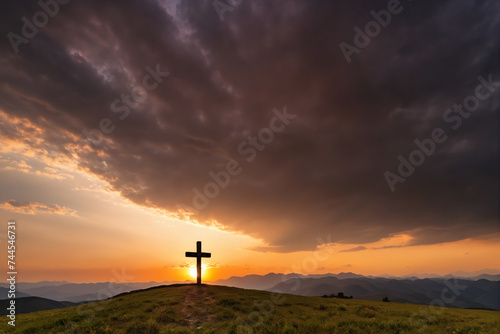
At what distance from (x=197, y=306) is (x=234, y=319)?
458 centimetres

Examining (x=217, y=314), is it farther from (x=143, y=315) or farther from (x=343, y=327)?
(x=343, y=327)

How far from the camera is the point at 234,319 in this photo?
19.4 meters

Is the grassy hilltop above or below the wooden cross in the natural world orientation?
below

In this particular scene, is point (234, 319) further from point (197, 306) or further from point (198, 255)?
point (198, 255)

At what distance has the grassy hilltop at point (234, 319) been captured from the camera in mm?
17922

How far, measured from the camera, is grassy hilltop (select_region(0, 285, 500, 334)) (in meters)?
17.9

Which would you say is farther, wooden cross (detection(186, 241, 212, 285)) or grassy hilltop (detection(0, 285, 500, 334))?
wooden cross (detection(186, 241, 212, 285))

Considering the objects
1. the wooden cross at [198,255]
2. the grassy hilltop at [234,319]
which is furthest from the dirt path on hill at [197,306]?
the wooden cross at [198,255]

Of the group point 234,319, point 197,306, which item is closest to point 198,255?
point 197,306

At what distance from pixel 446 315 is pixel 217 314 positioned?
69.7 ft

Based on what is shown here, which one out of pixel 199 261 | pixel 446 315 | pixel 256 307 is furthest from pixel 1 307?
pixel 446 315

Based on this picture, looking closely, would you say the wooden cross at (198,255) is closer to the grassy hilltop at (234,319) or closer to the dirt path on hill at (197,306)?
the dirt path on hill at (197,306)

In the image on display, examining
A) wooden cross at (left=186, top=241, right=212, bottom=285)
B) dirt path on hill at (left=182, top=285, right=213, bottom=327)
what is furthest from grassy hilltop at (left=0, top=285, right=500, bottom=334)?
wooden cross at (left=186, top=241, right=212, bottom=285)

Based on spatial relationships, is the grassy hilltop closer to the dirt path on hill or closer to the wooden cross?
the dirt path on hill
